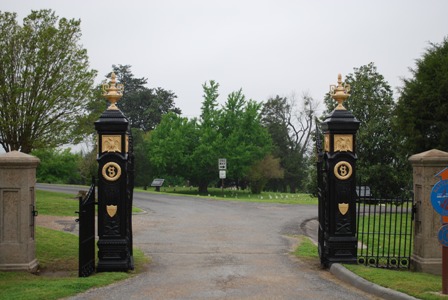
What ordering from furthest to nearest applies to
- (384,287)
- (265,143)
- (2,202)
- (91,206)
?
(265,143)
(91,206)
(2,202)
(384,287)

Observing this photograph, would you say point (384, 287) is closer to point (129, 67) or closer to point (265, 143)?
point (265, 143)

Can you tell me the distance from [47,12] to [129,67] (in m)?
50.8

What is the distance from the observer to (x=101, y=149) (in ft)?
32.1

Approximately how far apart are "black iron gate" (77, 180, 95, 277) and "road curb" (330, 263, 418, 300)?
444 cm

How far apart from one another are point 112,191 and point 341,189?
4.33m

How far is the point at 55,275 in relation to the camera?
962 centimetres

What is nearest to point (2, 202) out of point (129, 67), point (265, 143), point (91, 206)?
point (91, 206)

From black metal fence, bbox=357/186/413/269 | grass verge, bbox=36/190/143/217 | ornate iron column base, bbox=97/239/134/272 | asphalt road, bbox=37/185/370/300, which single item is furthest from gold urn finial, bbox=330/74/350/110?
grass verge, bbox=36/190/143/217

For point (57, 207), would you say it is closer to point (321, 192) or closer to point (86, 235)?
point (86, 235)

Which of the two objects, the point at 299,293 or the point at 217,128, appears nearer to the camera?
the point at 299,293

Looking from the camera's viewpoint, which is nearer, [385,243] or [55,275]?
[55,275]

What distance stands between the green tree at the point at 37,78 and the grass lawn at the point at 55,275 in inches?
482

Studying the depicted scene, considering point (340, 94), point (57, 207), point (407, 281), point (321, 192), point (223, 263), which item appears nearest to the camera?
point (407, 281)

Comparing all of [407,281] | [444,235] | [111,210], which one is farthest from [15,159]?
[444,235]
